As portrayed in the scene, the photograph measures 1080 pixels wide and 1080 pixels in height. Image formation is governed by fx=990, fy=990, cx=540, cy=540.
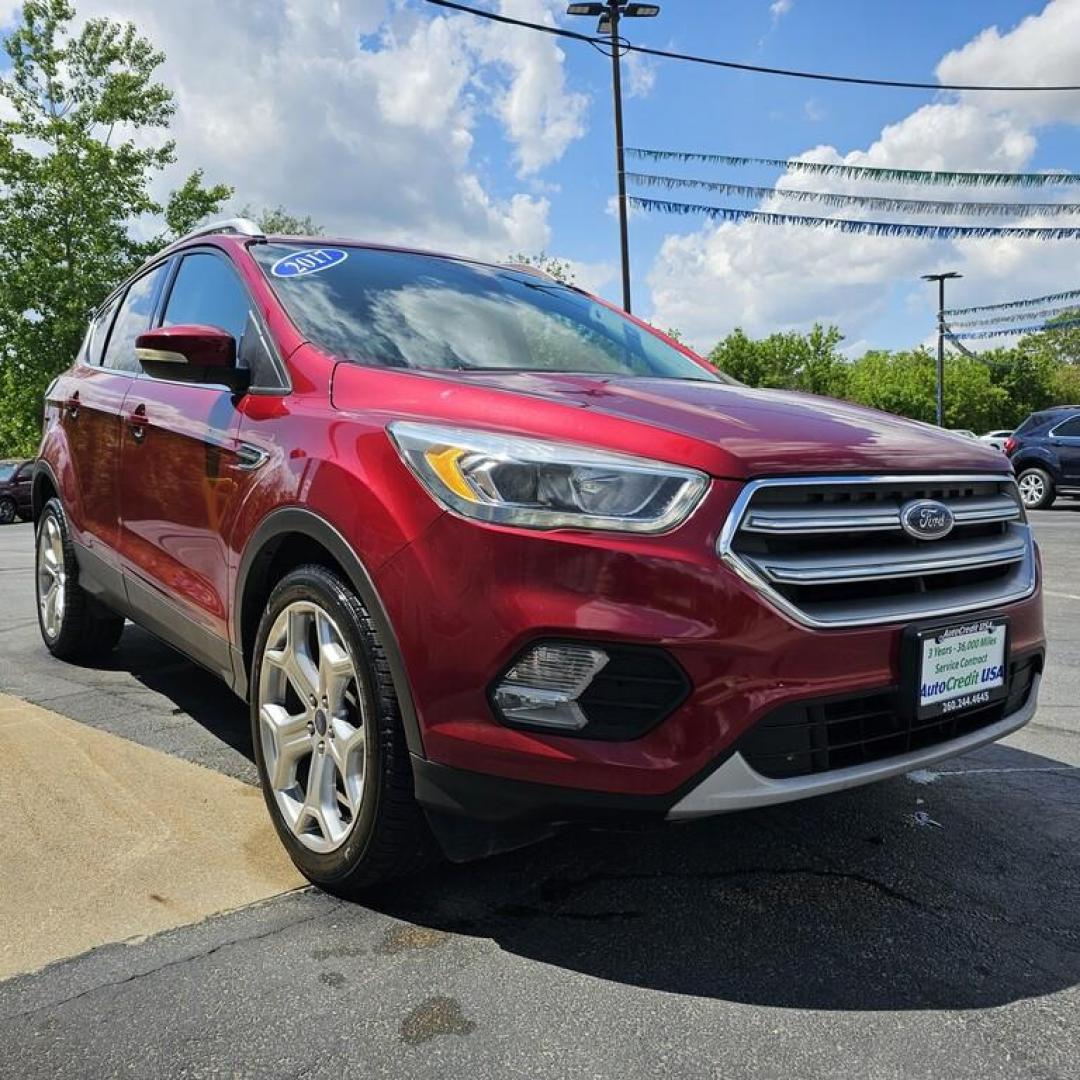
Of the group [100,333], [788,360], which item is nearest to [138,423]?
[100,333]

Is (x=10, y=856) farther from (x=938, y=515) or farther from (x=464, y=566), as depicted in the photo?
(x=938, y=515)

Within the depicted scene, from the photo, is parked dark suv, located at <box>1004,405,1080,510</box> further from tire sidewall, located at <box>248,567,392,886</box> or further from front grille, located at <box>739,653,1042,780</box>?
tire sidewall, located at <box>248,567,392,886</box>

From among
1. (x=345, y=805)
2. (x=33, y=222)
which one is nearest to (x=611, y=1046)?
(x=345, y=805)

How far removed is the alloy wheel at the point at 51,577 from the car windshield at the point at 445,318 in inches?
85.5

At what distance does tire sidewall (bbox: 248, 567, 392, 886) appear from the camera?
7.20 feet

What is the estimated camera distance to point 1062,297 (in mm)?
27984

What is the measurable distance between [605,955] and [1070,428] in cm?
1571

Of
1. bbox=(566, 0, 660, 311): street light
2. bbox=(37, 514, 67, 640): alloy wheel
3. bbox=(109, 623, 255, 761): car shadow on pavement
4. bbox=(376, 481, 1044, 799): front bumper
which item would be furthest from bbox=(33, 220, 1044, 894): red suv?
bbox=(566, 0, 660, 311): street light

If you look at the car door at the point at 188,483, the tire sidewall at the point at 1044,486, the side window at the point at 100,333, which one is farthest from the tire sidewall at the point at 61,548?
the tire sidewall at the point at 1044,486

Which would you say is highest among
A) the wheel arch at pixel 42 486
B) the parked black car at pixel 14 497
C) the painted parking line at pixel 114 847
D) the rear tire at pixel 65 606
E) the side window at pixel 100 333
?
the side window at pixel 100 333

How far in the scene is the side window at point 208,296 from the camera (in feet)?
10.3

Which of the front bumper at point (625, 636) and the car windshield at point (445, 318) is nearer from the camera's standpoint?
the front bumper at point (625, 636)

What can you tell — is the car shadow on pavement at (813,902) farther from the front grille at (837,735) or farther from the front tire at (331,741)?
the front grille at (837,735)

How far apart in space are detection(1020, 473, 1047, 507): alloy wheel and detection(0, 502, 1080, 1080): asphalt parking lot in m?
14.1
